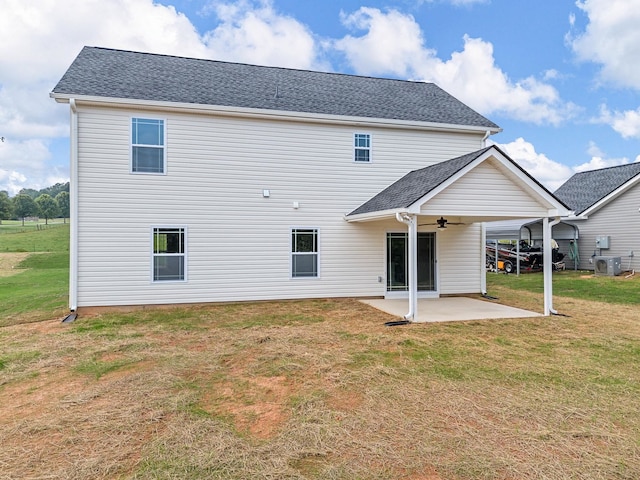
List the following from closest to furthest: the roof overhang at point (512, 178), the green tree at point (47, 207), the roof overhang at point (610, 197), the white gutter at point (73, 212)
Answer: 1. the roof overhang at point (512, 178)
2. the white gutter at point (73, 212)
3. the roof overhang at point (610, 197)
4. the green tree at point (47, 207)

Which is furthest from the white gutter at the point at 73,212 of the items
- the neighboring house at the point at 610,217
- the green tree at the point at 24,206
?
the green tree at the point at 24,206

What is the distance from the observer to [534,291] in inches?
528

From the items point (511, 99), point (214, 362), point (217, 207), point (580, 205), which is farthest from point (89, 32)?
point (580, 205)

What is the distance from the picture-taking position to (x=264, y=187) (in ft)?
34.4

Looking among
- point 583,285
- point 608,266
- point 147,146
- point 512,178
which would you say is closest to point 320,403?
point 512,178

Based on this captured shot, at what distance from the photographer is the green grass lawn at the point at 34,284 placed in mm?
9430

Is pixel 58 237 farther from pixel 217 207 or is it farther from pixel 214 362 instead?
pixel 214 362

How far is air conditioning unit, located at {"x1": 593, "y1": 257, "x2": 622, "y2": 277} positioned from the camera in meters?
17.3

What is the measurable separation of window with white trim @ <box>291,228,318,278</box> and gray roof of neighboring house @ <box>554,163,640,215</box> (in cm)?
1706

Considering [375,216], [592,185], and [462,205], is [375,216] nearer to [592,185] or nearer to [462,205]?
[462,205]

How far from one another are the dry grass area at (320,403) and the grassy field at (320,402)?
0.06 ft

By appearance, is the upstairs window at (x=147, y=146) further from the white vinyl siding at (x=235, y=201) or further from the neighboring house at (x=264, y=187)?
the white vinyl siding at (x=235, y=201)

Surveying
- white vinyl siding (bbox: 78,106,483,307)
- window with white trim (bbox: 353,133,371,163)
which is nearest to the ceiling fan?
white vinyl siding (bbox: 78,106,483,307)

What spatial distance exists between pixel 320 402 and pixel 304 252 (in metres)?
6.81
